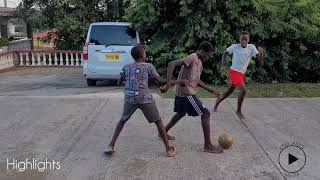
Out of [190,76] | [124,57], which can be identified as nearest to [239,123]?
[190,76]

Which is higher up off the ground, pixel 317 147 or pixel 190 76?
pixel 190 76

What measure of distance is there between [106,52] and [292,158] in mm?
7598

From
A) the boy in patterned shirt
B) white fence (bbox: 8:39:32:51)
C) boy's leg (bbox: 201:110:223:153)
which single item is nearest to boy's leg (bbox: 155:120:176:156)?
the boy in patterned shirt

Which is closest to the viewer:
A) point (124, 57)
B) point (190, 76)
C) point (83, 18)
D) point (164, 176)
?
point (164, 176)

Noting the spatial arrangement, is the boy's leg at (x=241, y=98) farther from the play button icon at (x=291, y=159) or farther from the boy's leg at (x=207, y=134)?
the play button icon at (x=291, y=159)

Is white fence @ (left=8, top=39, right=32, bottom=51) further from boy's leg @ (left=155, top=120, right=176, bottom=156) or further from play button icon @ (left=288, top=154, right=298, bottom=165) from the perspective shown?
play button icon @ (left=288, top=154, right=298, bottom=165)

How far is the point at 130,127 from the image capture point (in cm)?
805

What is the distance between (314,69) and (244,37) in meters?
5.98

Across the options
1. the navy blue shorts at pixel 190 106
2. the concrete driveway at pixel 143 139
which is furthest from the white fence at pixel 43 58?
the navy blue shorts at pixel 190 106

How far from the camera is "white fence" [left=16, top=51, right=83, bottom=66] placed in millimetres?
20125

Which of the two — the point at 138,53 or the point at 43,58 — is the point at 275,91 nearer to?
the point at 138,53

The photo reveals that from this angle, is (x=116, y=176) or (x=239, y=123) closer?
(x=116, y=176)

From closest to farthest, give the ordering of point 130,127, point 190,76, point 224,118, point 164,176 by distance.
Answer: point 164,176
point 190,76
point 130,127
point 224,118

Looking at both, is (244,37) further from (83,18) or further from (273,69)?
(83,18)
